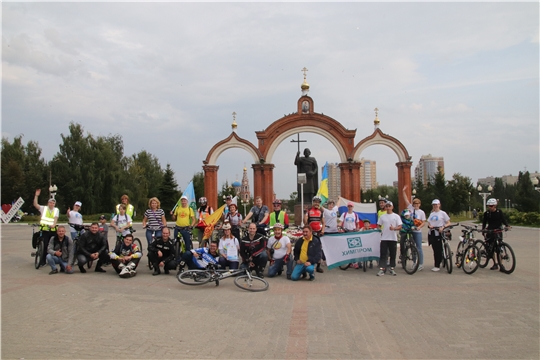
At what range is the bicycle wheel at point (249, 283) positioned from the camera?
27.4 feet

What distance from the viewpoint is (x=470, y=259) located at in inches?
400

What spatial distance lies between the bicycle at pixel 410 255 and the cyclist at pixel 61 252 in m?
8.23

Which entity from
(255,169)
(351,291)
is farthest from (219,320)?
(255,169)

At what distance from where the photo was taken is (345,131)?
91.1ft

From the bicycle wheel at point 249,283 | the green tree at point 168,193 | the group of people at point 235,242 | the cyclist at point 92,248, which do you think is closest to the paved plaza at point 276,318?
the bicycle wheel at point 249,283

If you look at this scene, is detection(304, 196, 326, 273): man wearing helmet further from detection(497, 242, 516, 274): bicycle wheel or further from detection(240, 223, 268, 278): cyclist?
detection(497, 242, 516, 274): bicycle wheel

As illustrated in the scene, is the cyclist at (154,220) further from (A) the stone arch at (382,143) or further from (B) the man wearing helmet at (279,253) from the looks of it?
(A) the stone arch at (382,143)

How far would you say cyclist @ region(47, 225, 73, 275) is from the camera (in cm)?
1025

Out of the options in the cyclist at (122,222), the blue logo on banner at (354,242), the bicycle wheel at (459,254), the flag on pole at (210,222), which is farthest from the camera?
the flag on pole at (210,222)

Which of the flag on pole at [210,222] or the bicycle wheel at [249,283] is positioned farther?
the flag on pole at [210,222]

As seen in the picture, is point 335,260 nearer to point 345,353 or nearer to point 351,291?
point 351,291

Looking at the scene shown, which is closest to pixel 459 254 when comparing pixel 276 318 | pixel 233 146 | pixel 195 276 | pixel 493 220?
pixel 493 220

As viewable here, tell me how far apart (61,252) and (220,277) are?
14.7 ft

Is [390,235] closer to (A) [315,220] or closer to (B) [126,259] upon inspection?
(A) [315,220]
